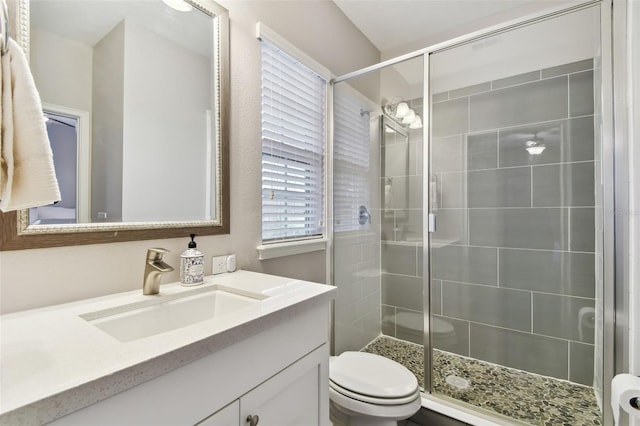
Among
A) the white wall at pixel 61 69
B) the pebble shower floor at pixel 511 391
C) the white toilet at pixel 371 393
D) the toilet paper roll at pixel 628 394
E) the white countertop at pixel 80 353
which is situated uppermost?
the white wall at pixel 61 69

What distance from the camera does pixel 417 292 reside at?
6.37ft

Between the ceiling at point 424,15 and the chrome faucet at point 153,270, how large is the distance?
1985 mm

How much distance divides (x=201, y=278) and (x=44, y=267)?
42 cm

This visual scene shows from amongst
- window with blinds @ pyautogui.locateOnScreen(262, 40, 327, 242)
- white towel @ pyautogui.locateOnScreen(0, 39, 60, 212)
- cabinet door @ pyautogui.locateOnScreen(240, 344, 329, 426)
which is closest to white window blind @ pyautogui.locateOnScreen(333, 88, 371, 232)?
window with blinds @ pyautogui.locateOnScreen(262, 40, 327, 242)

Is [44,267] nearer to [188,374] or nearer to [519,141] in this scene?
[188,374]

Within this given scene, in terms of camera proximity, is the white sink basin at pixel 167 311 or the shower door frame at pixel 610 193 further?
the shower door frame at pixel 610 193

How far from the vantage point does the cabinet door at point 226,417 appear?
0.62 m

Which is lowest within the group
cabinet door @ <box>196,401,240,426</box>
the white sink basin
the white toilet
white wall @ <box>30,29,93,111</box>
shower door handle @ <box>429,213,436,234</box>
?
the white toilet

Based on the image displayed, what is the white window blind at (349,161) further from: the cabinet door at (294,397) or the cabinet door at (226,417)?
the cabinet door at (226,417)

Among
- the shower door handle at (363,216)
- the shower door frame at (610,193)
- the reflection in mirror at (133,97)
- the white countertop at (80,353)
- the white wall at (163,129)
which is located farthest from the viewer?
the shower door handle at (363,216)

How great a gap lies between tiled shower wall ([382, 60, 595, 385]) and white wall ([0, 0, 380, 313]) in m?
0.73

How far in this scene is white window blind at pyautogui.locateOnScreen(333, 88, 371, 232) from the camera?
6.70 feet

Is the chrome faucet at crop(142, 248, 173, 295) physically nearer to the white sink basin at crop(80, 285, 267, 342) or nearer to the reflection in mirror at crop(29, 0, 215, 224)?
the white sink basin at crop(80, 285, 267, 342)

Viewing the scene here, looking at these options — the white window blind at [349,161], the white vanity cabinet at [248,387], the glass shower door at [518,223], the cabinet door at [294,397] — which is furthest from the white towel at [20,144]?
the glass shower door at [518,223]
